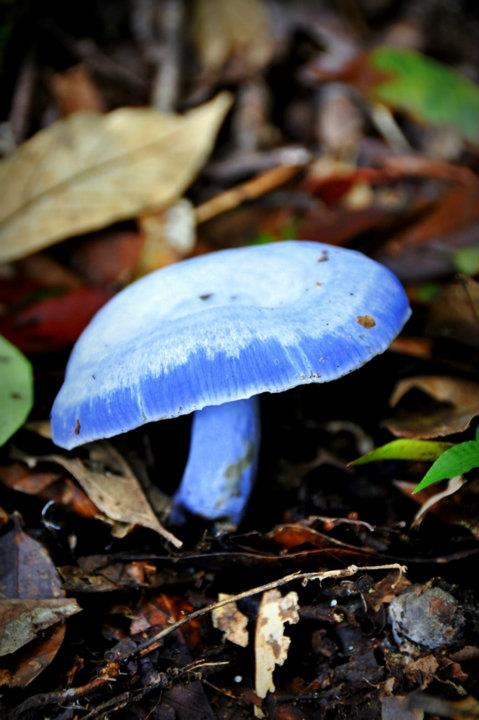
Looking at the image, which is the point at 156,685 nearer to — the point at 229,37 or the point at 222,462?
the point at 222,462

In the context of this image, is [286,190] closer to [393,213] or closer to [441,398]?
[393,213]

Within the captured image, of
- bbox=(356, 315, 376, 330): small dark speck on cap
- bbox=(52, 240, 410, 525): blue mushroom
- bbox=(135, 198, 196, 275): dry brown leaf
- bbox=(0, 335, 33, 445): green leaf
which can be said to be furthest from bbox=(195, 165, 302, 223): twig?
bbox=(356, 315, 376, 330): small dark speck on cap

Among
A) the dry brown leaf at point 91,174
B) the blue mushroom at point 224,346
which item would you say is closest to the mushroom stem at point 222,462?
the blue mushroom at point 224,346

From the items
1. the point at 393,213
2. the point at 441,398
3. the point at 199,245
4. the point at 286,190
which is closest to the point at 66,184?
the point at 199,245

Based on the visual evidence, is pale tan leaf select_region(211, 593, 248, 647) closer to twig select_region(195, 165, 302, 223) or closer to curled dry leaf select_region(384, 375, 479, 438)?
curled dry leaf select_region(384, 375, 479, 438)

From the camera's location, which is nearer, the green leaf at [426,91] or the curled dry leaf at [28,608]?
the curled dry leaf at [28,608]

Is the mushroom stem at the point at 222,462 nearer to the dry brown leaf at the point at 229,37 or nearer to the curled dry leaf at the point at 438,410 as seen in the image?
the curled dry leaf at the point at 438,410
